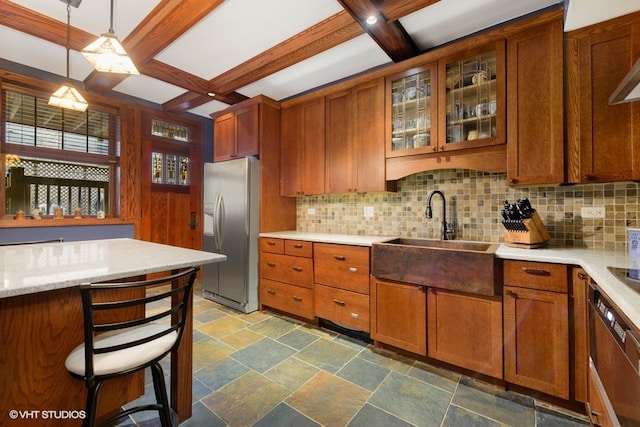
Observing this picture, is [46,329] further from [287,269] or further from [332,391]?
[287,269]

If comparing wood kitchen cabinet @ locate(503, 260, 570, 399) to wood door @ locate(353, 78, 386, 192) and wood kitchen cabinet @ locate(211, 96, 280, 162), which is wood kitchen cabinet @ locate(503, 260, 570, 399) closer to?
wood door @ locate(353, 78, 386, 192)

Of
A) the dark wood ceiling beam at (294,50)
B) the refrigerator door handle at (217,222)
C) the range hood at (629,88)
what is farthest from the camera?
the refrigerator door handle at (217,222)

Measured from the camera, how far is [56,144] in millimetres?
3490

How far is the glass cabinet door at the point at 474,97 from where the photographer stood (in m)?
2.11

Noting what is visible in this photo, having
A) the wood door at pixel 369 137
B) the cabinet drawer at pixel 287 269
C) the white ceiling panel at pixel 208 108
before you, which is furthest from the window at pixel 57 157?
the wood door at pixel 369 137

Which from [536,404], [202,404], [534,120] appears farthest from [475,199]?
[202,404]

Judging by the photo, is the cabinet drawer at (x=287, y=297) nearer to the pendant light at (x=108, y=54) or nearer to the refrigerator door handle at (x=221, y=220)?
the refrigerator door handle at (x=221, y=220)

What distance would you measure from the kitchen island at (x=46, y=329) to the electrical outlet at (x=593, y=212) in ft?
8.59

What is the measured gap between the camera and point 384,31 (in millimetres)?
2201

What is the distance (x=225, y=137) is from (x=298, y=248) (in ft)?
6.19

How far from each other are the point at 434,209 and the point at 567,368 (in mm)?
1457

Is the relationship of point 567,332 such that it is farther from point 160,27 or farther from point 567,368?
point 160,27

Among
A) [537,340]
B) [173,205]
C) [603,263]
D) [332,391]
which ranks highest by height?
[173,205]

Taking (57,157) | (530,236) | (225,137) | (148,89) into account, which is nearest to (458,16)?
(530,236)
